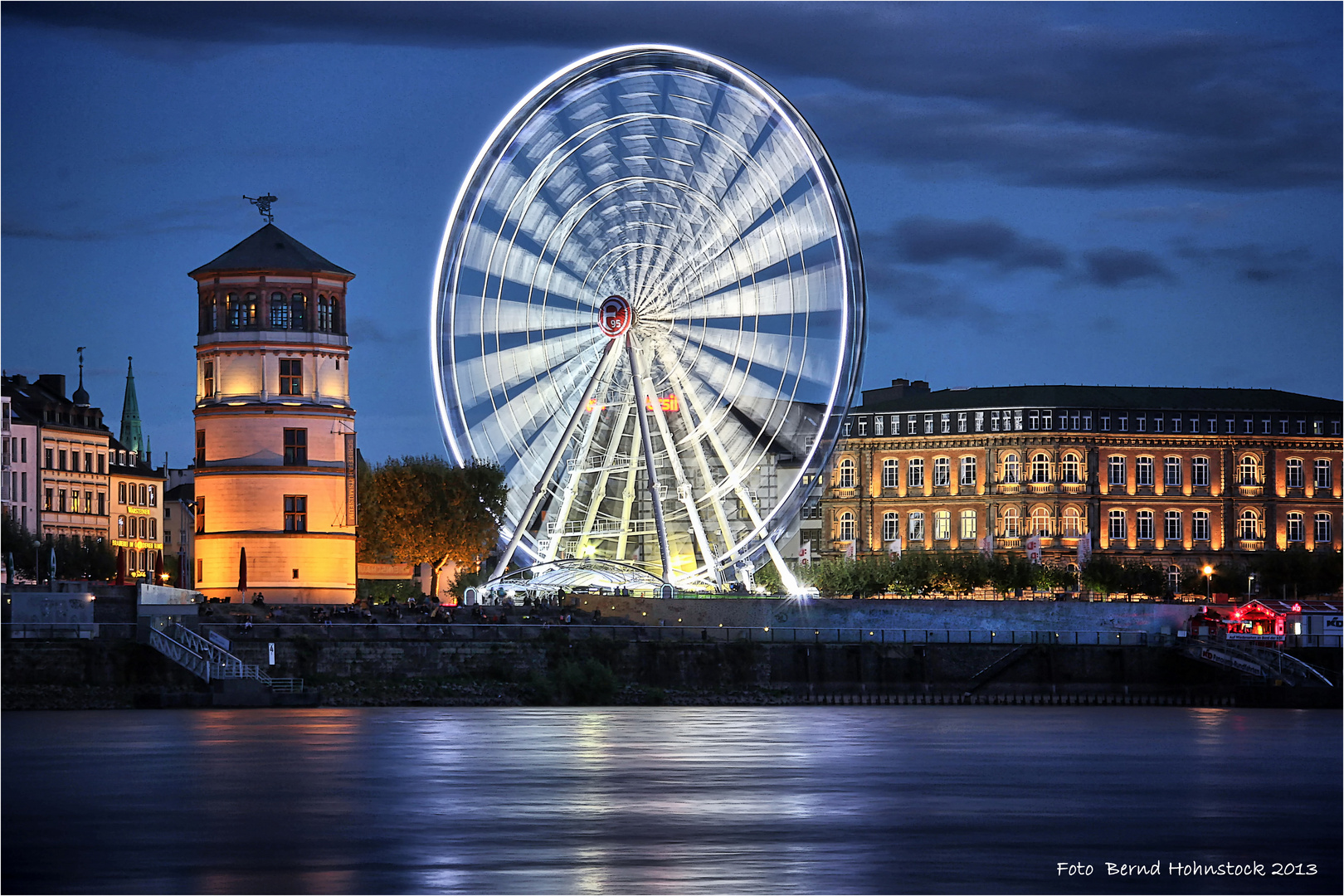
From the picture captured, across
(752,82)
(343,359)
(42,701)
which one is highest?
(752,82)

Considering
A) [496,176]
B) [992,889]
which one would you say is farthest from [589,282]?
[992,889]

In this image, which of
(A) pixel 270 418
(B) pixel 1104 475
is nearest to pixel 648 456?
(A) pixel 270 418

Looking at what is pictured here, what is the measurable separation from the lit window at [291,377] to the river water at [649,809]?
30355 millimetres

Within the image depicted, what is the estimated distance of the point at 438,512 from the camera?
107750 millimetres

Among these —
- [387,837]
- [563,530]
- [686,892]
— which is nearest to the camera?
[686,892]

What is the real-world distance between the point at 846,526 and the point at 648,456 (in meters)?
71.9

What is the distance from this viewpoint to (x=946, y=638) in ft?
319

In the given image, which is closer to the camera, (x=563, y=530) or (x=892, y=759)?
(x=892, y=759)

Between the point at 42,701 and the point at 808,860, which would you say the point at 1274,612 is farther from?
the point at 808,860

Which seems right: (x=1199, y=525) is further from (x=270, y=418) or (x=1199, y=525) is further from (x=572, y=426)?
(x=270, y=418)

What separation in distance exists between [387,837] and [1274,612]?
82022 mm

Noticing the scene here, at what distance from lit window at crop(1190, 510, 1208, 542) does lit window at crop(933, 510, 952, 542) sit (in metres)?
15.6

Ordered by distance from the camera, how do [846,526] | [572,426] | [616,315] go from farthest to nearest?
[846,526]
[572,426]
[616,315]

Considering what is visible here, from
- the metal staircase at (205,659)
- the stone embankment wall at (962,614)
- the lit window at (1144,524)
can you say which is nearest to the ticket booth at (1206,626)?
the stone embankment wall at (962,614)
